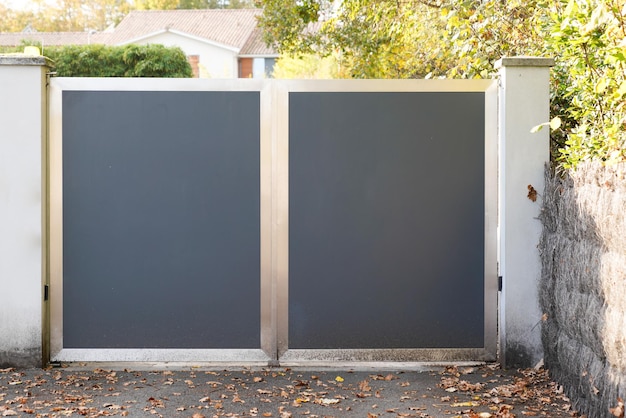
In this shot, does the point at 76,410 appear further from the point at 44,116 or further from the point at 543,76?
the point at 543,76

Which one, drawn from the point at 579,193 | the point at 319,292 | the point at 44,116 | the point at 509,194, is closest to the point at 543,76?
the point at 509,194

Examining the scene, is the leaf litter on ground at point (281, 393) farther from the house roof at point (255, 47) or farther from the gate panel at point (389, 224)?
the house roof at point (255, 47)

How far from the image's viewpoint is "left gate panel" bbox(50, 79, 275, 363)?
6039 mm

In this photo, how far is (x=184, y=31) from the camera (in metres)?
49.2

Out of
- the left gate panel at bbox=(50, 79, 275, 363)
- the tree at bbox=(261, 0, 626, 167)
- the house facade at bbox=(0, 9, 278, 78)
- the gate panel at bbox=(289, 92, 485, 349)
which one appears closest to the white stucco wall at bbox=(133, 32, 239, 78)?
the house facade at bbox=(0, 9, 278, 78)

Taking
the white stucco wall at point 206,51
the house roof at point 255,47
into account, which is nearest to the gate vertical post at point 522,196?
the house roof at point 255,47

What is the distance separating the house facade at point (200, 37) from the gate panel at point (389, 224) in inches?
1489

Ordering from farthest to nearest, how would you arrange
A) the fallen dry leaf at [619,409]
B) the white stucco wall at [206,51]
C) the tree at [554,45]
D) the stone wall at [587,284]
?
the white stucco wall at [206,51], the tree at [554,45], the stone wall at [587,284], the fallen dry leaf at [619,409]

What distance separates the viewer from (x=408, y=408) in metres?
5.04

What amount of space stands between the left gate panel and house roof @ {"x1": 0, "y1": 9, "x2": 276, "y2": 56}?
4268 cm

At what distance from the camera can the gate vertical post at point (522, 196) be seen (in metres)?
5.90

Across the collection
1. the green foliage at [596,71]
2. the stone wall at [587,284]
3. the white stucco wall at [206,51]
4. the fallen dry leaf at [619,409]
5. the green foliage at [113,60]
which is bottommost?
the fallen dry leaf at [619,409]

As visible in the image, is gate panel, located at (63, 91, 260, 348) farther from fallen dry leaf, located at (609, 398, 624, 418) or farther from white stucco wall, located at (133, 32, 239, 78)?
white stucco wall, located at (133, 32, 239, 78)

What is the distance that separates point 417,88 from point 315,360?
2.14 m
